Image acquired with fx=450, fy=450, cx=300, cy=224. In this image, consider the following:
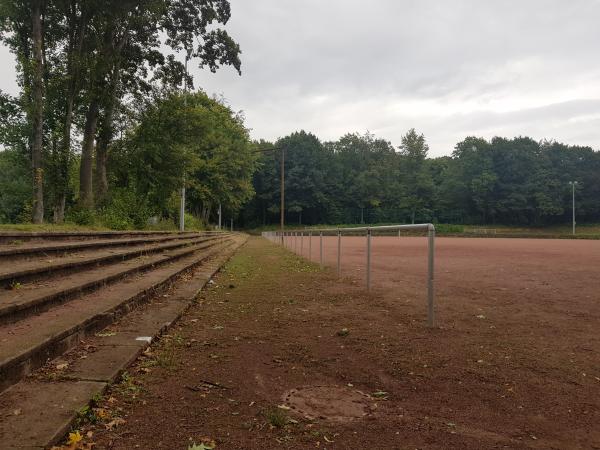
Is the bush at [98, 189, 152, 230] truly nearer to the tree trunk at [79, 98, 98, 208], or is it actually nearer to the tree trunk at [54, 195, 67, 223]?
the tree trunk at [79, 98, 98, 208]

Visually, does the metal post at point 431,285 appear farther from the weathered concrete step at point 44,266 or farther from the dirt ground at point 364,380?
the weathered concrete step at point 44,266

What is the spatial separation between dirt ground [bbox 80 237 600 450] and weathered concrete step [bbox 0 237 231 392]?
0.57 m

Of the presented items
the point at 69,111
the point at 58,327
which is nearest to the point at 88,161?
the point at 69,111

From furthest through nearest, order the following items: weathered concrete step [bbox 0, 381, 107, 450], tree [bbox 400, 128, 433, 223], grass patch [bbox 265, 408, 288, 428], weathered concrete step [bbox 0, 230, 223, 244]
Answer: tree [bbox 400, 128, 433, 223] < weathered concrete step [bbox 0, 230, 223, 244] < grass patch [bbox 265, 408, 288, 428] < weathered concrete step [bbox 0, 381, 107, 450]

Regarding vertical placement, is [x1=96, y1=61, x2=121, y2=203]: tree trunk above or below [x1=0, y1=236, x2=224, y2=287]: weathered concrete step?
above

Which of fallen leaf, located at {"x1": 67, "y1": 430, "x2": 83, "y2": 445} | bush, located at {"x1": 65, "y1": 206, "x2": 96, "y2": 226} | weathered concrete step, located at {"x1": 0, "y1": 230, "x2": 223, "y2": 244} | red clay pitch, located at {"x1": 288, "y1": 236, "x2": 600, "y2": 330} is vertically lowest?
red clay pitch, located at {"x1": 288, "y1": 236, "x2": 600, "y2": 330}

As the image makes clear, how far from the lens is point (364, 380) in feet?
10.8

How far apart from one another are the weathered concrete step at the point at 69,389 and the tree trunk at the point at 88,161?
1224 cm

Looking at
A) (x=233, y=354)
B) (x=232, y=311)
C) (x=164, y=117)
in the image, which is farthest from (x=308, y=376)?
(x=164, y=117)

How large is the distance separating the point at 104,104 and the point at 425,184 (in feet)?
234

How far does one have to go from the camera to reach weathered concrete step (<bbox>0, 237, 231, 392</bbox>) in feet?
9.13

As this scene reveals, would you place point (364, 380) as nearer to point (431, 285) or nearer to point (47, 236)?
point (431, 285)

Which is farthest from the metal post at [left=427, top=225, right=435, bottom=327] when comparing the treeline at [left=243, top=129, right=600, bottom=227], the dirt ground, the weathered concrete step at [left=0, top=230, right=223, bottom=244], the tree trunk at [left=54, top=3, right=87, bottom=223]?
the treeline at [left=243, top=129, right=600, bottom=227]

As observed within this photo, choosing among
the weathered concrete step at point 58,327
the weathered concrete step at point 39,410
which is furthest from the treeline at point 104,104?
the weathered concrete step at point 39,410
